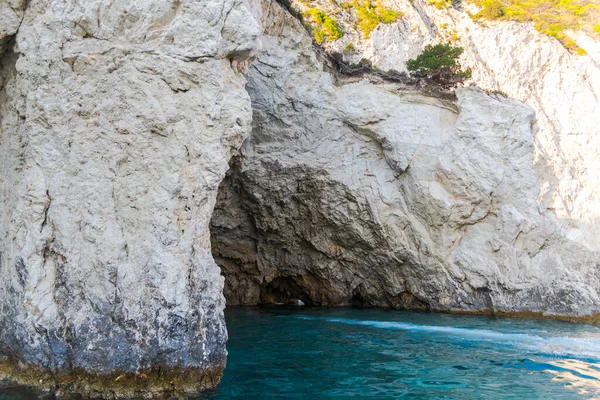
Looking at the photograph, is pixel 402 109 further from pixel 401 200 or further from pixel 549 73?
pixel 549 73

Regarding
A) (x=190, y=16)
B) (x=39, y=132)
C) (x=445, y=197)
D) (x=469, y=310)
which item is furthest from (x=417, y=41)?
(x=39, y=132)

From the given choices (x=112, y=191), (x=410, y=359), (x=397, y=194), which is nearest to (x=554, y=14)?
(x=397, y=194)

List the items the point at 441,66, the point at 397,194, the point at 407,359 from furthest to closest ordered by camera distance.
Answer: the point at 441,66
the point at 397,194
the point at 407,359

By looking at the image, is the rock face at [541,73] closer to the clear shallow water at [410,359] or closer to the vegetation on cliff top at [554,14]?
the vegetation on cliff top at [554,14]

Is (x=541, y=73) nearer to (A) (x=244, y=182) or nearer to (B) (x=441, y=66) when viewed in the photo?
(B) (x=441, y=66)

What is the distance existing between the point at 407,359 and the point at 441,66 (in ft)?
42.6

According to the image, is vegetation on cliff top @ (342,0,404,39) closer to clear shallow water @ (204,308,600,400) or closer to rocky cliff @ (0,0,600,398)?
rocky cliff @ (0,0,600,398)

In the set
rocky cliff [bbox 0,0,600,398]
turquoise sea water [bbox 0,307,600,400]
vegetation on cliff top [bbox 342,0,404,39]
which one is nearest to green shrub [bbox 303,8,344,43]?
rocky cliff [bbox 0,0,600,398]

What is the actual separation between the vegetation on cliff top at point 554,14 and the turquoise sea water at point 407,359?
16.4 meters

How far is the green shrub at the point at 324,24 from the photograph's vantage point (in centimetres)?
2794

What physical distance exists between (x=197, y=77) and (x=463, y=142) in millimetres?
11788

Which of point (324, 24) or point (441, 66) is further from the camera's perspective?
point (324, 24)

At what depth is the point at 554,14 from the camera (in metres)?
26.1

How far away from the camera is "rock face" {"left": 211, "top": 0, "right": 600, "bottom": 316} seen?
16766 millimetres
